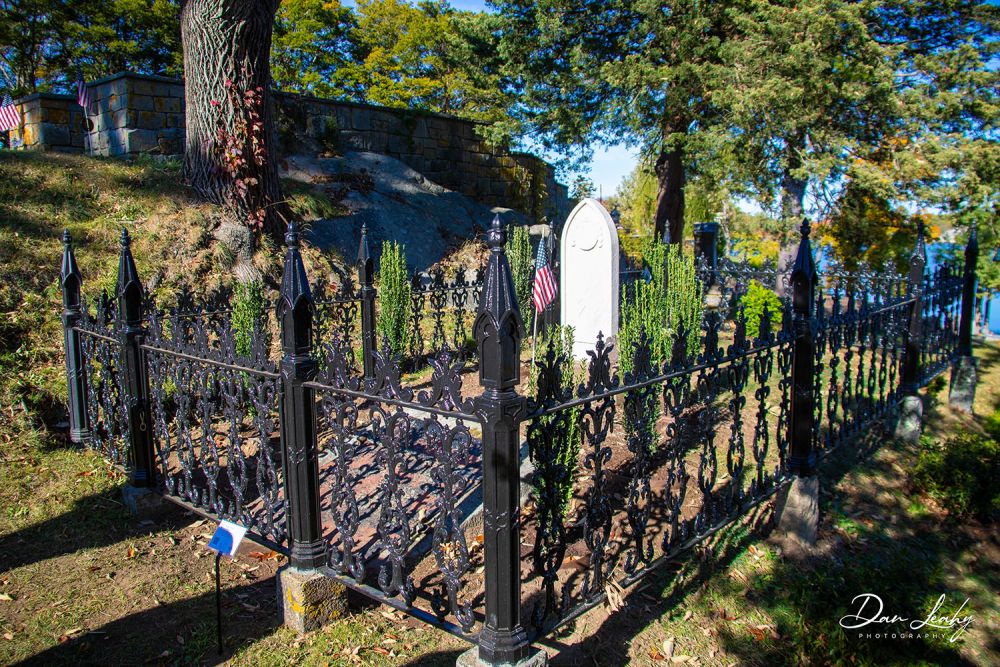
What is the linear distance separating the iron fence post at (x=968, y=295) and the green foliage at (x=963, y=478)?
8.44 ft

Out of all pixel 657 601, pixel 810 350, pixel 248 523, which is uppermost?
pixel 810 350

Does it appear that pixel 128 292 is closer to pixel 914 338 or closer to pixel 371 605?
pixel 371 605

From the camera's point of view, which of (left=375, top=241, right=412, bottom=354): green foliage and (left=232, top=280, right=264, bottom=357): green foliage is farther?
(left=375, top=241, right=412, bottom=354): green foliage

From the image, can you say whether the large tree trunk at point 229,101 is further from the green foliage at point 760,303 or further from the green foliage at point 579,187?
the green foliage at point 579,187

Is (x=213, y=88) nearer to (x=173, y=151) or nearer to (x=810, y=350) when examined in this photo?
(x=173, y=151)

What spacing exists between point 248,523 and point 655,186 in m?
25.3

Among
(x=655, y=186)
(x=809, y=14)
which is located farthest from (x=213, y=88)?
(x=655, y=186)

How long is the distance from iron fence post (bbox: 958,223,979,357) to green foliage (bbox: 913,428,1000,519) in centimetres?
257

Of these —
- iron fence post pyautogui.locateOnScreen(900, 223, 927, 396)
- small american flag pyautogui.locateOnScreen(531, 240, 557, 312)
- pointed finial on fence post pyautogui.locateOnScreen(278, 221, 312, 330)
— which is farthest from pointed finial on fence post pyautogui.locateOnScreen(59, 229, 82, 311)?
iron fence post pyautogui.locateOnScreen(900, 223, 927, 396)

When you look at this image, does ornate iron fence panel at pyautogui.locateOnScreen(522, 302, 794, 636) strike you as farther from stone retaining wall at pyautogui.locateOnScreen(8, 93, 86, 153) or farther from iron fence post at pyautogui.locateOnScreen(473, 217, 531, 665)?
stone retaining wall at pyautogui.locateOnScreen(8, 93, 86, 153)

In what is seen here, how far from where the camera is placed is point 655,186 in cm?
2638

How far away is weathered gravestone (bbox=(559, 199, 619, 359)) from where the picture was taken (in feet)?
22.8

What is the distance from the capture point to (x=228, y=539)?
2717 millimetres

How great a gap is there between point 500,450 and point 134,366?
2852 mm
